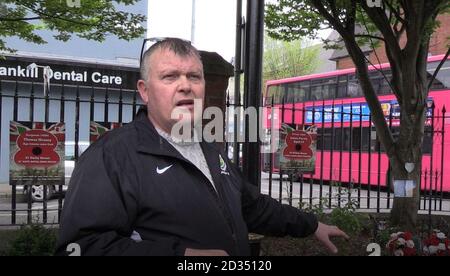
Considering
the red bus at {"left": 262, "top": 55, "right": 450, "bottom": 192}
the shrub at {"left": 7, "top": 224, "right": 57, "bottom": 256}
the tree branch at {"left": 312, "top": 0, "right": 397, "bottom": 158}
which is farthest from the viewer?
the red bus at {"left": 262, "top": 55, "right": 450, "bottom": 192}

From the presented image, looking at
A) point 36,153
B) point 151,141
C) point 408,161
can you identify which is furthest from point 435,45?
point 151,141

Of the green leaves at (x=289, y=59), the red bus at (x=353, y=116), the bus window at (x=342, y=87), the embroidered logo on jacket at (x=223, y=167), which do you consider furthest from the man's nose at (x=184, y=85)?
the green leaves at (x=289, y=59)

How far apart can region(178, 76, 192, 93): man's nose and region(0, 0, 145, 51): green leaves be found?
20.9 feet

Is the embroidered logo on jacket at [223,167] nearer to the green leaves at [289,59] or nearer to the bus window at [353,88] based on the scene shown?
the bus window at [353,88]

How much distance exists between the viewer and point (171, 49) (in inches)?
71.8

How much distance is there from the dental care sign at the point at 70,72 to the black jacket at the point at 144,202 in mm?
16004

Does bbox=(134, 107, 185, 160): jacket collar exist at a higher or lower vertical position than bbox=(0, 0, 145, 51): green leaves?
lower

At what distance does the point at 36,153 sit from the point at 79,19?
3622 mm

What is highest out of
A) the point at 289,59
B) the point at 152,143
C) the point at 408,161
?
the point at 289,59

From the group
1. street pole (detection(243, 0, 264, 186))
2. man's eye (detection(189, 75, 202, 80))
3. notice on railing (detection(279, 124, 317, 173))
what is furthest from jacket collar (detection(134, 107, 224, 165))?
notice on railing (detection(279, 124, 317, 173))

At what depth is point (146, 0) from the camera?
60.6 ft

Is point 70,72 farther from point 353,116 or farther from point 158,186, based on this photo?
point 158,186

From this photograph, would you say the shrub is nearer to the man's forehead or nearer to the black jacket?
the black jacket

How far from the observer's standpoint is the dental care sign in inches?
710
